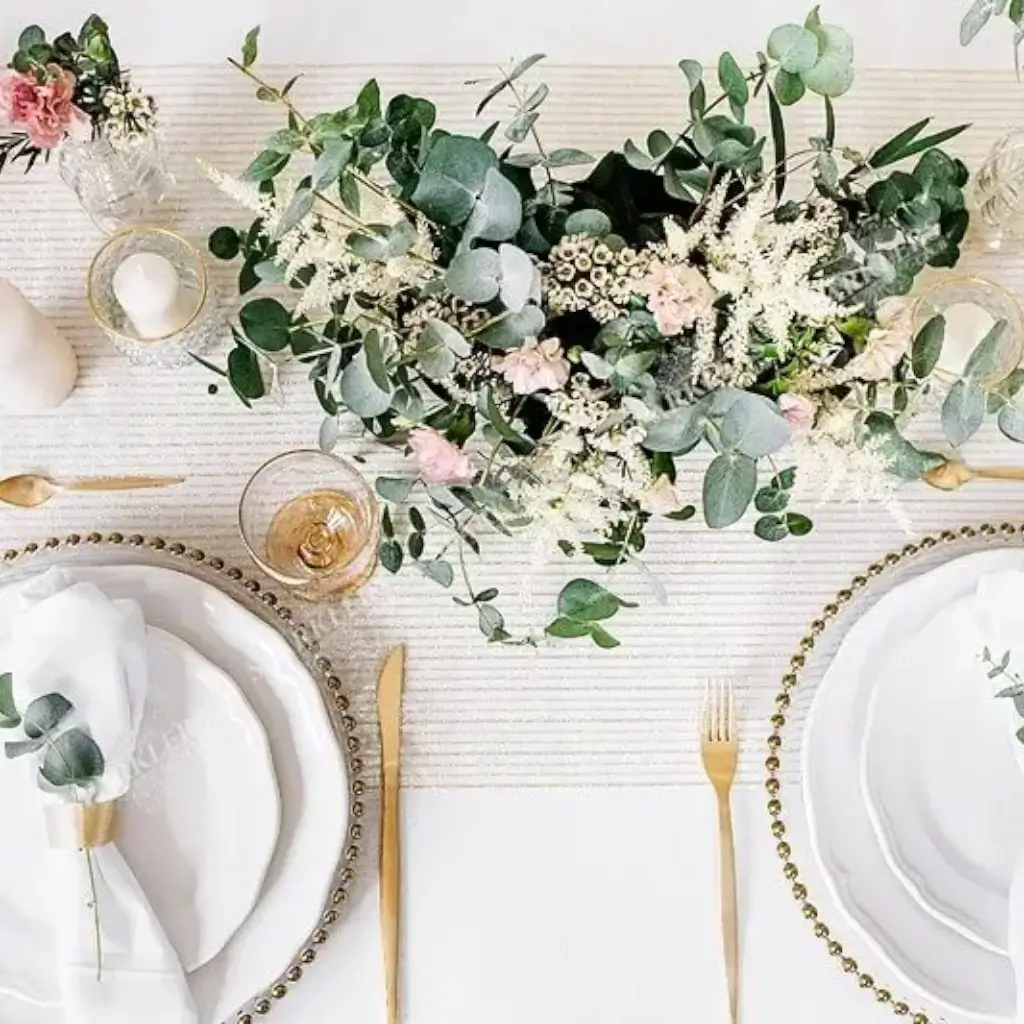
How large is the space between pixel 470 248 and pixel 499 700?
38 cm

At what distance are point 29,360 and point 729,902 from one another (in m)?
0.61

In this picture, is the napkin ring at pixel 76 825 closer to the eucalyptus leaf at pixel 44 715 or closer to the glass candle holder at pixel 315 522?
the eucalyptus leaf at pixel 44 715

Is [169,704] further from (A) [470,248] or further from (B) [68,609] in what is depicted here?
(A) [470,248]

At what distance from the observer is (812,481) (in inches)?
38.7

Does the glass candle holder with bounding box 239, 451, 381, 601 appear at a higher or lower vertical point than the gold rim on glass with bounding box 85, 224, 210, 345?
lower

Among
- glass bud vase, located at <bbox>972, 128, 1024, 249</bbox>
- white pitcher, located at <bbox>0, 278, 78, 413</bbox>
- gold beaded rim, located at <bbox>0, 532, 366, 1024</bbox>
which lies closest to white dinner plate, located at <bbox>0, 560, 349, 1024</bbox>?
gold beaded rim, located at <bbox>0, 532, 366, 1024</bbox>

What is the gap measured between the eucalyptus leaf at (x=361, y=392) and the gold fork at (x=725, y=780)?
0.36 meters

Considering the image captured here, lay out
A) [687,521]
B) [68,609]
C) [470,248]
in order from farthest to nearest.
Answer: [687,521] → [68,609] → [470,248]

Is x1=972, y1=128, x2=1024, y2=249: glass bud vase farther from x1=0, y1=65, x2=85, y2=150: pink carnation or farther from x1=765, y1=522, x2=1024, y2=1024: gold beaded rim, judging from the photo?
x1=0, y1=65, x2=85, y2=150: pink carnation

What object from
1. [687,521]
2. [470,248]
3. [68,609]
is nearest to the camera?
[470,248]

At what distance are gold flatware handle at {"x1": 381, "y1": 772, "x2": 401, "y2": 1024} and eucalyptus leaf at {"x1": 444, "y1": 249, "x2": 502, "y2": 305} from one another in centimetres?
39

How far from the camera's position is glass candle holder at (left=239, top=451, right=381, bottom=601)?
0.98m

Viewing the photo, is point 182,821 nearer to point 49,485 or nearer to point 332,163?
point 49,485

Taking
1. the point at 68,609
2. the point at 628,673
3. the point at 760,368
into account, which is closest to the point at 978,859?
the point at 628,673
